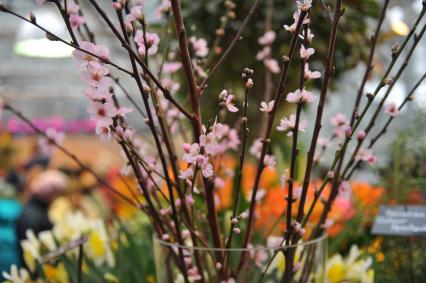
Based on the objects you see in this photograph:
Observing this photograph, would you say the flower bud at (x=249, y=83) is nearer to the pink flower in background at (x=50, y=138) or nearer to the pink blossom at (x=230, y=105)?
the pink blossom at (x=230, y=105)

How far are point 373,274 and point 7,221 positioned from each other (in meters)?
2.03

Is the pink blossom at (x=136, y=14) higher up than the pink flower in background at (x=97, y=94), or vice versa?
the pink blossom at (x=136, y=14)

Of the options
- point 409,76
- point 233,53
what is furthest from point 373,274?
point 409,76

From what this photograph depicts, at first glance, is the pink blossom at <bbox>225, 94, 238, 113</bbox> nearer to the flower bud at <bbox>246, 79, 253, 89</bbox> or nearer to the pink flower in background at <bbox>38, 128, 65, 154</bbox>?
the flower bud at <bbox>246, 79, 253, 89</bbox>

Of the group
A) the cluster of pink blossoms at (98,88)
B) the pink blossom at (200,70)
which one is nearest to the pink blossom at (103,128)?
the cluster of pink blossoms at (98,88)

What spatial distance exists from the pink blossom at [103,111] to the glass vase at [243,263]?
18 cm

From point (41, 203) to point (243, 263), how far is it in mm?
2321

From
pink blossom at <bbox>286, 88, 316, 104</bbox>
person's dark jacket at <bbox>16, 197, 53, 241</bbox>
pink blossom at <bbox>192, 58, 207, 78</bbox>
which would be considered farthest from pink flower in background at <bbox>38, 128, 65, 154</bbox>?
person's dark jacket at <bbox>16, 197, 53, 241</bbox>

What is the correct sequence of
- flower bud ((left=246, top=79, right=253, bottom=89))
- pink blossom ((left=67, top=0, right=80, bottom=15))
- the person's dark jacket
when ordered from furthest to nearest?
1. the person's dark jacket
2. pink blossom ((left=67, top=0, right=80, bottom=15))
3. flower bud ((left=246, top=79, right=253, bottom=89))

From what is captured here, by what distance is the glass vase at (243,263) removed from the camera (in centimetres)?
62

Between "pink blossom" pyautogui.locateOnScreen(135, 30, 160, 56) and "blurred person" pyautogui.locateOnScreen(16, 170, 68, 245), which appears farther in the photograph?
"blurred person" pyautogui.locateOnScreen(16, 170, 68, 245)

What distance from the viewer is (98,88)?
0.53 m

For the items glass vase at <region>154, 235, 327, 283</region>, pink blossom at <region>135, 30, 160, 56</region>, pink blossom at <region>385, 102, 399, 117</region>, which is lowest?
glass vase at <region>154, 235, 327, 283</region>

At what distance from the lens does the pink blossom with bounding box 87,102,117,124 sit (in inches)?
21.2
